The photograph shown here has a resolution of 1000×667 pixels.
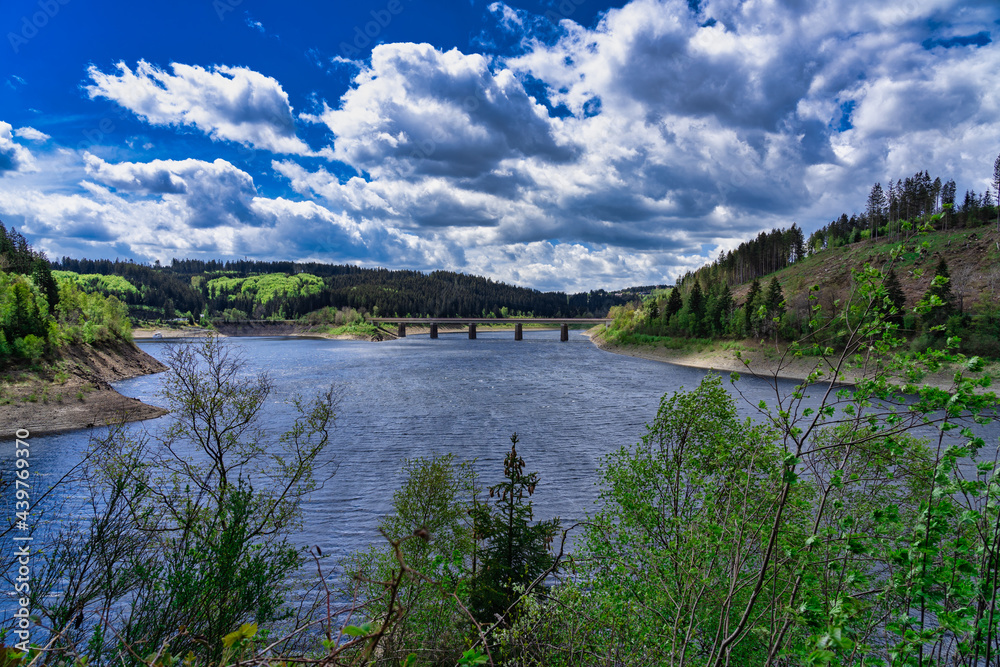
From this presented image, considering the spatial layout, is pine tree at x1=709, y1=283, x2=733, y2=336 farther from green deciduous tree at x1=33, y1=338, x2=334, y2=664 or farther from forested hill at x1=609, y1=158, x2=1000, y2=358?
green deciduous tree at x1=33, y1=338, x2=334, y2=664

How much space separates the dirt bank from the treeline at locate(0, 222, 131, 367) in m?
1.95

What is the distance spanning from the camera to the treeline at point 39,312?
39.0 meters

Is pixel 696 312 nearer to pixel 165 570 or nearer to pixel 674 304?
pixel 674 304

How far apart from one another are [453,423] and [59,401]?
3044 centimetres

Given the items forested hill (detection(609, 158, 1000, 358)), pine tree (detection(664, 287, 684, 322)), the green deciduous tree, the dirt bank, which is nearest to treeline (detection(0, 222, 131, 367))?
the dirt bank

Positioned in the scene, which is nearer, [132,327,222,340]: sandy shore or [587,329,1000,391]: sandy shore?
[587,329,1000,391]: sandy shore

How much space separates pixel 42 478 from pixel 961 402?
107 feet

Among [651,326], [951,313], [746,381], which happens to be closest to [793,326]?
[951,313]

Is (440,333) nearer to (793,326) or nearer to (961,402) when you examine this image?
(793,326)

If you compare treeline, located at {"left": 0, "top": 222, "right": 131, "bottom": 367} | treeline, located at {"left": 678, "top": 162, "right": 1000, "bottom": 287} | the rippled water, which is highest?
treeline, located at {"left": 678, "top": 162, "right": 1000, "bottom": 287}

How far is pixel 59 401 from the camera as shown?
36594 mm

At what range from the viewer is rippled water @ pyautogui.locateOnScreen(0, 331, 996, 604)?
21.7 meters

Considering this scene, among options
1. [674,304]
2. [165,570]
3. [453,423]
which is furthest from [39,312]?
[674,304]

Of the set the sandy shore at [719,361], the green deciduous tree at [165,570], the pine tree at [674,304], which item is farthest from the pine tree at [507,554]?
the pine tree at [674,304]
